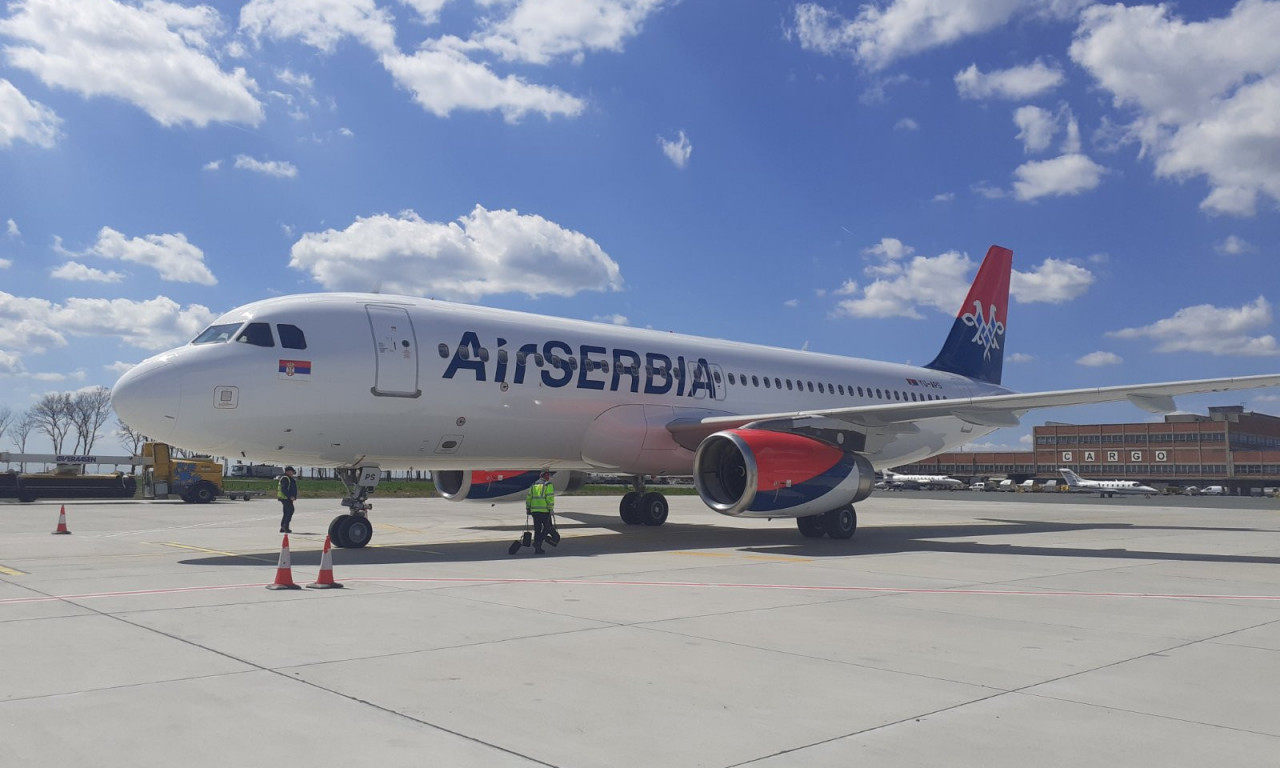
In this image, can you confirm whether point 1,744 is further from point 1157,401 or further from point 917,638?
point 1157,401

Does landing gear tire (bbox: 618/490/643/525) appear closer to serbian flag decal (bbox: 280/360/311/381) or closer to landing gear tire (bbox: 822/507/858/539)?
landing gear tire (bbox: 822/507/858/539)

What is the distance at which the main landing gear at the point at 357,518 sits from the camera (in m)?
14.0

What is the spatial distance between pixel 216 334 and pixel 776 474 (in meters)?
8.48

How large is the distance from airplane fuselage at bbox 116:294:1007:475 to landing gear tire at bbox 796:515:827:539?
168cm

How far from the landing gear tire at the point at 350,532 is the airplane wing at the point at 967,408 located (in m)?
5.84

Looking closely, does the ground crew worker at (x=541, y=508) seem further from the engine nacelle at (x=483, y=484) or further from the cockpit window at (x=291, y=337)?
the engine nacelle at (x=483, y=484)

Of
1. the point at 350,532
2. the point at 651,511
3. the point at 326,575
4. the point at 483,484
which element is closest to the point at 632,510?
the point at 651,511

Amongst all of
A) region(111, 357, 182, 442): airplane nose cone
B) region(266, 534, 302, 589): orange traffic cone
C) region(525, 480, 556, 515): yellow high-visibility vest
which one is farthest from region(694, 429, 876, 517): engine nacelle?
region(111, 357, 182, 442): airplane nose cone

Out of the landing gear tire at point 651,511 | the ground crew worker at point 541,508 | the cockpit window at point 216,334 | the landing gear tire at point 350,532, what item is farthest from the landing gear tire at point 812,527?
the cockpit window at point 216,334

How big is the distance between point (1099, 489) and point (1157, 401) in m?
54.5

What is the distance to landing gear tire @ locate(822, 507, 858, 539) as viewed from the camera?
17.0 m

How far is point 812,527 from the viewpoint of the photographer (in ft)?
56.3

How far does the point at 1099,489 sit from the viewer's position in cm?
6425

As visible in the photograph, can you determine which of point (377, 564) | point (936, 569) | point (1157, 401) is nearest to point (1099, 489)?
point (1157, 401)
